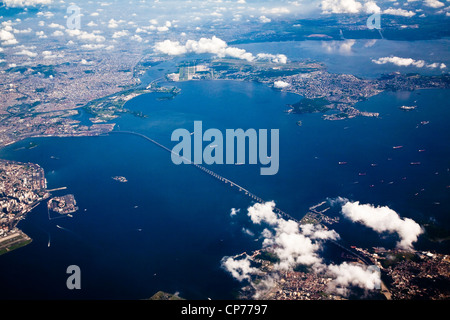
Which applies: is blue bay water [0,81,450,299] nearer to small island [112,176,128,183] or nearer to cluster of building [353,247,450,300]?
small island [112,176,128,183]

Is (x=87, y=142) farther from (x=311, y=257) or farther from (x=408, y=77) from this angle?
(x=408, y=77)

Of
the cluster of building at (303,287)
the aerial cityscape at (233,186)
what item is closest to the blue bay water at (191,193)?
the aerial cityscape at (233,186)

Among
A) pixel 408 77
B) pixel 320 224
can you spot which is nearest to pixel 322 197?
pixel 320 224

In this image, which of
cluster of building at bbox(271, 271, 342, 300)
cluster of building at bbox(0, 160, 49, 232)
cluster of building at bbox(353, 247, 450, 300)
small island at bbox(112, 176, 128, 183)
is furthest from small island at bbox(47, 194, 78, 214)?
cluster of building at bbox(353, 247, 450, 300)

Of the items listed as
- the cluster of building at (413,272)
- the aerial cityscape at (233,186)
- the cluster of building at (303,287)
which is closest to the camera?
Result: the cluster of building at (413,272)

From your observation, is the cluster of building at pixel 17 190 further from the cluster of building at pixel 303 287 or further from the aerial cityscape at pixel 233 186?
the cluster of building at pixel 303 287

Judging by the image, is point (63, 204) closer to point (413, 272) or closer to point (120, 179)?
point (120, 179)
